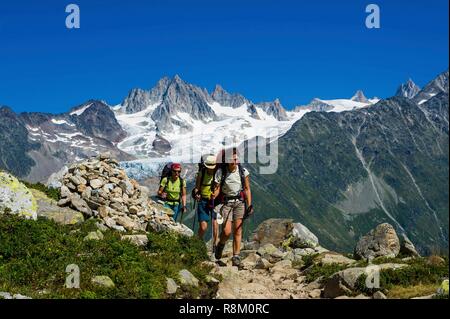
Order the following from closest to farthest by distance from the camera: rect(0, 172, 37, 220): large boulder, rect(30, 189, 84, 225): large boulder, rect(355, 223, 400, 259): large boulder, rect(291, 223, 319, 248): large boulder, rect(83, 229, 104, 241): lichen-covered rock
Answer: rect(83, 229, 104, 241): lichen-covered rock, rect(0, 172, 37, 220): large boulder, rect(30, 189, 84, 225): large boulder, rect(355, 223, 400, 259): large boulder, rect(291, 223, 319, 248): large boulder

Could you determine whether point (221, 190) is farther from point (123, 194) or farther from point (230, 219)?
point (123, 194)

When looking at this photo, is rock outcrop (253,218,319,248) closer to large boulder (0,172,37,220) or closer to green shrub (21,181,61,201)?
green shrub (21,181,61,201)

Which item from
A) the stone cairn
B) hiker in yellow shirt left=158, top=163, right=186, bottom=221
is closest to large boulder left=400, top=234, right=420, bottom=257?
the stone cairn

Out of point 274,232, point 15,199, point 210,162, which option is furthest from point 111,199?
point 274,232

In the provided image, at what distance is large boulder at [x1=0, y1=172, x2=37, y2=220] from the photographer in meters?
20.9

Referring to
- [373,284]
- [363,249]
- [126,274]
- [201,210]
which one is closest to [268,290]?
[373,284]

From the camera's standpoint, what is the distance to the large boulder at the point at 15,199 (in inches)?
822

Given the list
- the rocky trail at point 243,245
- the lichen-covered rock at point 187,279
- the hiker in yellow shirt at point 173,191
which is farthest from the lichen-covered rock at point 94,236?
the hiker in yellow shirt at point 173,191

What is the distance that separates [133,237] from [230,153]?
474 centimetres

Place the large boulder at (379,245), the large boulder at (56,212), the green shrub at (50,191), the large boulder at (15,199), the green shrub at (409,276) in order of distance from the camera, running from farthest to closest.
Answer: the green shrub at (50,191)
the large boulder at (379,245)
the large boulder at (56,212)
the large boulder at (15,199)
the green shrub at (409,276)

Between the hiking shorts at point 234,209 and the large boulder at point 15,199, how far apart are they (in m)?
7.42

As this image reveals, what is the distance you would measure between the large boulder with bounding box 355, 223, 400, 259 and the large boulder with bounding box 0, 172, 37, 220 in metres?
13.5

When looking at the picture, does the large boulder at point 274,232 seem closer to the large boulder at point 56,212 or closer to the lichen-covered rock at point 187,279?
the large boulder at point 56,212
